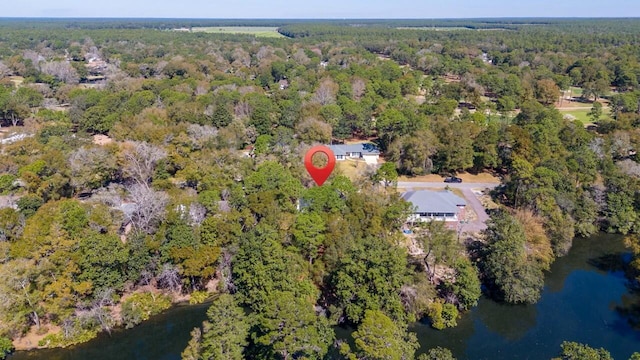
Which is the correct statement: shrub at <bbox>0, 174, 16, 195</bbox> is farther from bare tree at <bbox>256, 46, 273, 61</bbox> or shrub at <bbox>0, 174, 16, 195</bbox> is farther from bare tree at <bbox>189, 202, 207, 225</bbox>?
bare tree at <bbox>256, 46, 273, 61</bbox>

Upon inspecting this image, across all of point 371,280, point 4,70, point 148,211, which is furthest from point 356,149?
point 4,70

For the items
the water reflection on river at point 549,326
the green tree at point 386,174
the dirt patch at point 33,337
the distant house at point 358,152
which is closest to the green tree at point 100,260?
the dirt patch at point 33,337

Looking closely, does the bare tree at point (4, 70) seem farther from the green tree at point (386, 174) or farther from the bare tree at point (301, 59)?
the green tree at point (386, 174)

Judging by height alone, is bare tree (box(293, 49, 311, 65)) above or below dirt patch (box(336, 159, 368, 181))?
above

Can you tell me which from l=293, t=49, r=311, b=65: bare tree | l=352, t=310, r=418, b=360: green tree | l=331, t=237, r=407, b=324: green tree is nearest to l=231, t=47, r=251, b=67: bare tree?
l=293, t=49, r=311, b=65: bare tree

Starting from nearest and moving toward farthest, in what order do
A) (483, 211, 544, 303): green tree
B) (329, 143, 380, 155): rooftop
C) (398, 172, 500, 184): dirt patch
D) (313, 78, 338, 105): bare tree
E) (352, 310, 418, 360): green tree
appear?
(352, 310, 418, 360): green tree
(483, 211, 544, 303): green tree
(398, 172, 500, 184): dirt patch
(329, 143, 380, 155): rooftop
(313, 78, 338, 105): bare tree

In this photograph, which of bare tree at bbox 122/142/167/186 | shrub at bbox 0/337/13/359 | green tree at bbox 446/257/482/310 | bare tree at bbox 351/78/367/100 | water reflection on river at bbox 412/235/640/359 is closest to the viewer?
shrub at bbox 0/337/13/359

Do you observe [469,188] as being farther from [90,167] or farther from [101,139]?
[101,139]
